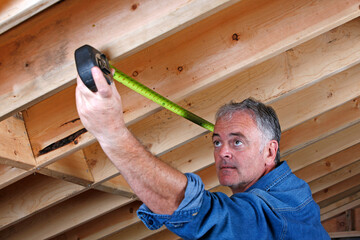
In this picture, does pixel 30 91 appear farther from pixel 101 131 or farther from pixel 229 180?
pixel 229 180

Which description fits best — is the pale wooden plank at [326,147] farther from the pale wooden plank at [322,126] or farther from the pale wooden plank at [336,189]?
the pale wooden plank at [336,189]

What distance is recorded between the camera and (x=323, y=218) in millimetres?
6832

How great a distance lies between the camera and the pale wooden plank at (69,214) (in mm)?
3305

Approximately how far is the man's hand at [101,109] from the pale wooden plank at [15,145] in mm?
812

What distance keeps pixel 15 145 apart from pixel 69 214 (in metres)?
1.46

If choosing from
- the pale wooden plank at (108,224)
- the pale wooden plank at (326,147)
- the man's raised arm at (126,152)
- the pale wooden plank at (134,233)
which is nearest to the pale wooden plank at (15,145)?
the man's raised arm at (126,152)

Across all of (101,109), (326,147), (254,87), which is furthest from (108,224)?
(101,109)

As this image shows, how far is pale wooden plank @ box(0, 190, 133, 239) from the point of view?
10.8ft

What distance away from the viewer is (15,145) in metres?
2.01

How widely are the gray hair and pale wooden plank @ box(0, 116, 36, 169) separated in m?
0.94

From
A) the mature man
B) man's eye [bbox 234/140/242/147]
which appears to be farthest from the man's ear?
the mature man

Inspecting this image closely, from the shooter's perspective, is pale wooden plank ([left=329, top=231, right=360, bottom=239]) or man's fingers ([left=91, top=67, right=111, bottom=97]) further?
pale wooden plank ([left=329, top=231, right=360, bottom=239])

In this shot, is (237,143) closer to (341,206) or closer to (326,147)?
(326,147)

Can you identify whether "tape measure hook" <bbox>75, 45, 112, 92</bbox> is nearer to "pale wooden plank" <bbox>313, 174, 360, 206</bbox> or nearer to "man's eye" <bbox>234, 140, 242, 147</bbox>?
"man's eye" <bbox>234, 140, 242, 147</bbox>
